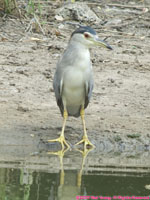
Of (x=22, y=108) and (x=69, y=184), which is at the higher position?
(x=69, y=184)

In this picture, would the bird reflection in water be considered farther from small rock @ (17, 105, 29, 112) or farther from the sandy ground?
small rock @ (17, 105, 29, 112)

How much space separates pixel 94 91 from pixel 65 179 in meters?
3.70

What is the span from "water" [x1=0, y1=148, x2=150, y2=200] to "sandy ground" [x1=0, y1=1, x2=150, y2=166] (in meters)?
0.75

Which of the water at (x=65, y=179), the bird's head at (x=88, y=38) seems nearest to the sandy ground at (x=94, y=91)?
the water at (x=65, y=179)

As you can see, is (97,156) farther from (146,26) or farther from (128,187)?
(146,26)

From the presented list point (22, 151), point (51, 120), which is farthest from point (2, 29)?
point (22, 151)

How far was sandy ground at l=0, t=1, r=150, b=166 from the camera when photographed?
8797 mm

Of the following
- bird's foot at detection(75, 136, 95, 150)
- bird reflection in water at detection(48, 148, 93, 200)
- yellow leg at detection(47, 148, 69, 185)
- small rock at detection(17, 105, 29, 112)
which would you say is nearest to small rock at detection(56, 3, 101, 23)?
small rock at detection(17, 105, 29, 112)

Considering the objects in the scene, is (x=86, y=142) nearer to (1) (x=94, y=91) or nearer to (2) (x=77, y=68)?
(2) (x=77, y=68)

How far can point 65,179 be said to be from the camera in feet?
22.8

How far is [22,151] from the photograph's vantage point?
815 centimetres

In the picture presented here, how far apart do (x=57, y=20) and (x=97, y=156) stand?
240 inches

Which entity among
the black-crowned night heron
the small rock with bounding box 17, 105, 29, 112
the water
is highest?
the black-crowned night heron

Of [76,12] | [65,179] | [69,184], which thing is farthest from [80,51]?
[76,12]
